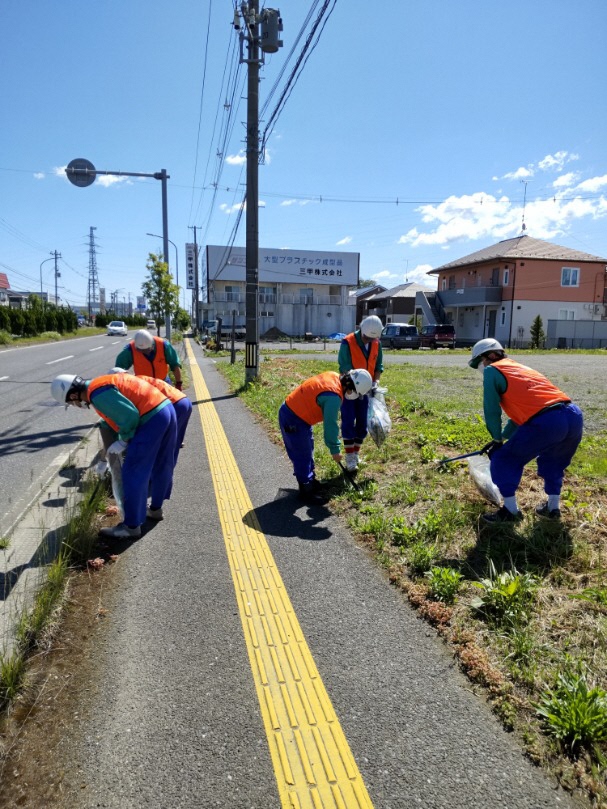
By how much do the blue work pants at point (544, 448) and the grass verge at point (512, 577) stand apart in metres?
0.37

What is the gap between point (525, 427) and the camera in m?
3.84

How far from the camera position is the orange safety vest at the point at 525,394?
3.81 meters

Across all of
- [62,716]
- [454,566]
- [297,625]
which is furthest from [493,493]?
[62,716]

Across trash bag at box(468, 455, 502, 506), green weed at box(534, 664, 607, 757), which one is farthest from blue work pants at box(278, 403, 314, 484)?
green weed at box(534, 664, 607, 757)

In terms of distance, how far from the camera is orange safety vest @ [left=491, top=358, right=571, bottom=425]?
12.5 ft

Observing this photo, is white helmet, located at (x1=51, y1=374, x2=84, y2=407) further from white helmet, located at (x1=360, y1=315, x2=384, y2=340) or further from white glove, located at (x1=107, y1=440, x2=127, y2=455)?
white helmet, located at (x1=360, y1=315, x2=384, y2=340)

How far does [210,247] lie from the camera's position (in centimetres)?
5028

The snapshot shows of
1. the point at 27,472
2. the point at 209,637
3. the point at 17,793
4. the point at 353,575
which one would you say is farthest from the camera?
the point at 27,472

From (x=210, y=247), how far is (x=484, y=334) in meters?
27.8

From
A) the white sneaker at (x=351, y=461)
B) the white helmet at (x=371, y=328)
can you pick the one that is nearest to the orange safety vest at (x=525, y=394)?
the white sneaker at (x=351, y=461)

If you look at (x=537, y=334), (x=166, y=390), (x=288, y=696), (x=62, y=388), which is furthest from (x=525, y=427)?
(x=537, y=334)

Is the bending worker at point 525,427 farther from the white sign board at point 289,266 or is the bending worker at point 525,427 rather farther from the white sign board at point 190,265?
the white sign board at point 190,265

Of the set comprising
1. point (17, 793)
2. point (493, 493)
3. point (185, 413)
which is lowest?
point (17, 793)

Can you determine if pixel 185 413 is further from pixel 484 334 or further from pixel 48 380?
pixel 484 334
